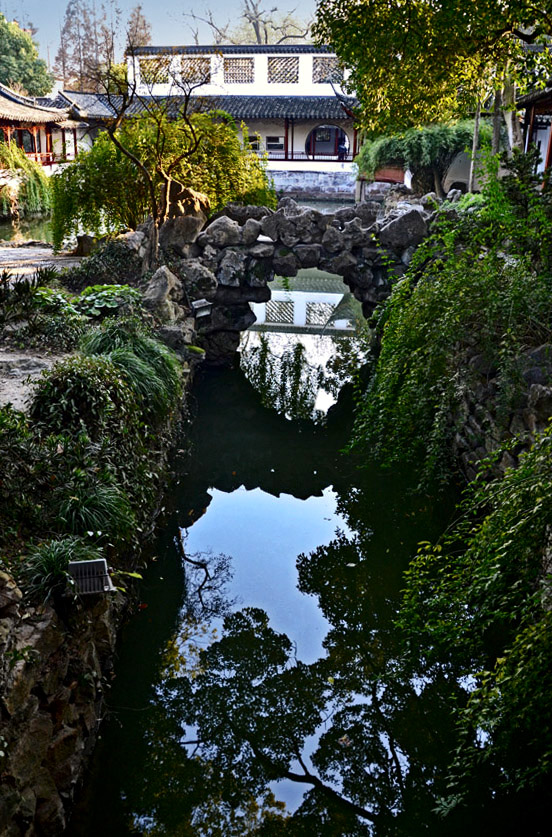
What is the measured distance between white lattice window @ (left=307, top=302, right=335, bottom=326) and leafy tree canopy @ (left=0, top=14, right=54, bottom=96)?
2660cm

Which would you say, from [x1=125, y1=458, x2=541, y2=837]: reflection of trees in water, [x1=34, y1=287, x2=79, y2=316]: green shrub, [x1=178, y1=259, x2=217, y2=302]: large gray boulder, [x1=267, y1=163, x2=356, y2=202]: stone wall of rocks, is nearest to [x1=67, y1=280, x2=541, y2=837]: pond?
[x1=125, y1=458, x2=541, y2=837]: reflection of trees in water

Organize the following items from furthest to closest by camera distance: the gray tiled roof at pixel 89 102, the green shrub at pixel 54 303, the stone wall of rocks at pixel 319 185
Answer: the gray tiled roof at pixel 89 102
the stone wall of rocks at pixel 319 185
the green shrub at pixel 54 303

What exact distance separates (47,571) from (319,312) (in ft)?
40.9

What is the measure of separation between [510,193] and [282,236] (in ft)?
15.6

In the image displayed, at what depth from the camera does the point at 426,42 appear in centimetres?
786

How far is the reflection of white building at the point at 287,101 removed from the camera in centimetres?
2830

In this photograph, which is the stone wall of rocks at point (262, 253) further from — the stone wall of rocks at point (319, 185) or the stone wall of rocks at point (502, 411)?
the stone wall of rocks at point (319, 185)

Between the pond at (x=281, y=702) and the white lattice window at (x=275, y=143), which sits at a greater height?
the white lattice window at (x=275, y=143)

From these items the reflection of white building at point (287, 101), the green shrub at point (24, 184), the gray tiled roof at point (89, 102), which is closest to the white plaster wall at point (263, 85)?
the reflection of white building at point (287, 101)

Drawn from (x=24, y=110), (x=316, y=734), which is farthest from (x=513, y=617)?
(x=24, y=110)

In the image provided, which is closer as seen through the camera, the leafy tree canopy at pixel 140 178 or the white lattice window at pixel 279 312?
the leafy tree canopy at pixel 140 178

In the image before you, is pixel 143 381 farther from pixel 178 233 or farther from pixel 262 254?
pixel 262 254

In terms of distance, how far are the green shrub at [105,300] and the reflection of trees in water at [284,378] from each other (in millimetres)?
2514

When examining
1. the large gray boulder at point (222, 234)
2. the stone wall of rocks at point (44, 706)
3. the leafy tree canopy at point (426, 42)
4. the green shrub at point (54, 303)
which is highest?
the leafy tree canopy at point (426, 42)
